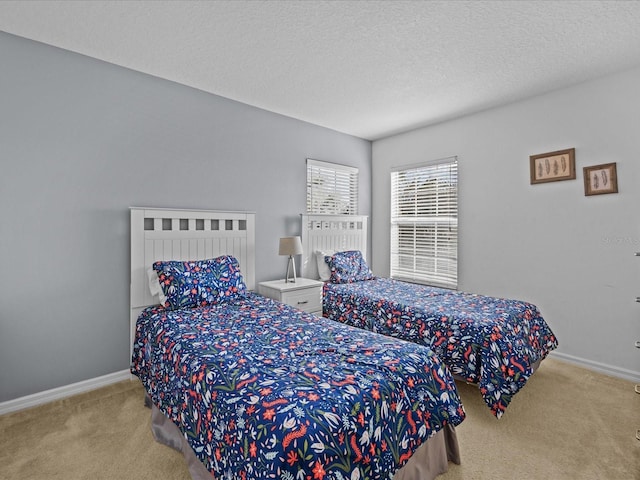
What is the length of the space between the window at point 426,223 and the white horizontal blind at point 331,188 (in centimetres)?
58

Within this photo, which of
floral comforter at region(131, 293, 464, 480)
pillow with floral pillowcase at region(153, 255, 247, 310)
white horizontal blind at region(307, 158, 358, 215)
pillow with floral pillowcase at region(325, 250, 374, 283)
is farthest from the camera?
white horizontal blind at region(307, 158, 358, 215)

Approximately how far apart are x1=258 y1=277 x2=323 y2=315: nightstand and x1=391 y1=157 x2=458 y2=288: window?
1504 millimetres

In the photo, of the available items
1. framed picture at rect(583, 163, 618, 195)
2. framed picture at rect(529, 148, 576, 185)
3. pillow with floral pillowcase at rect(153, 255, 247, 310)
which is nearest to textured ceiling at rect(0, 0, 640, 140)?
framed picture at rect(529, 148, 576, 185)

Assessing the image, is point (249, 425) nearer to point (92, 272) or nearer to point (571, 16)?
point (92, 272)

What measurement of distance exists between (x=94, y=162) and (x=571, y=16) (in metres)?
3.45

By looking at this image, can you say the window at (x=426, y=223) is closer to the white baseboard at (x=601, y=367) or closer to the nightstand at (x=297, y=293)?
the white baseboard at (x=601, y=367)

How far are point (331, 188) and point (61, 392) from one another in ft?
10.9

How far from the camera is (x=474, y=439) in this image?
79.4 inches

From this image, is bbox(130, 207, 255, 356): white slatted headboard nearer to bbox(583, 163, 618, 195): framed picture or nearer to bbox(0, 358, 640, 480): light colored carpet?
bbox(0, 358, 640, 480): light colored carpet

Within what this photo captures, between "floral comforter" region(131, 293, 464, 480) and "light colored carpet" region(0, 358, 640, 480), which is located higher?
"floral comforter" region(131, 293, 464, 480)

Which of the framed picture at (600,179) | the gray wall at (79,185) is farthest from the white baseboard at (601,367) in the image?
the gray wall at (79,185)

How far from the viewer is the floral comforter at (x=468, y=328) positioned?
2.19 metres

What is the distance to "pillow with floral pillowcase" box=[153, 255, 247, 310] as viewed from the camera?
99.0 inches

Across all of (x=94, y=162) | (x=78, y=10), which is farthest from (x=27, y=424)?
(x=78, y=10)
